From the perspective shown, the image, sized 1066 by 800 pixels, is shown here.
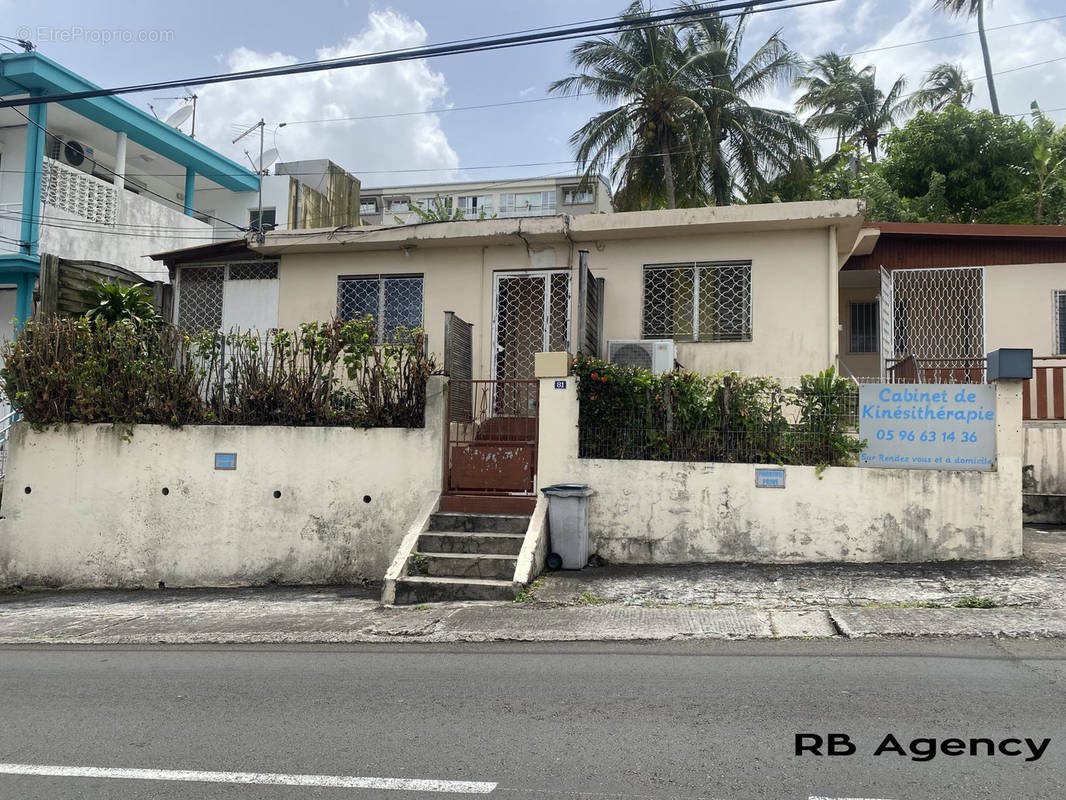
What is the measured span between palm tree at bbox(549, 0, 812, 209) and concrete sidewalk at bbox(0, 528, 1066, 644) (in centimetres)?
1572

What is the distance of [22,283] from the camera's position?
17016 mm

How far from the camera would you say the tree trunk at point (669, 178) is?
2242 centimetres

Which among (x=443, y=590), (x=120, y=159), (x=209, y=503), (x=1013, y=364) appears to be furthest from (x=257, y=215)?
(x=1013, y=364)

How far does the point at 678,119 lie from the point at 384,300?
13424 millimetres

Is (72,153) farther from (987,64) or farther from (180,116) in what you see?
(987,64)

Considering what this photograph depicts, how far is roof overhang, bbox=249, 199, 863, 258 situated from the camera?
441 inches

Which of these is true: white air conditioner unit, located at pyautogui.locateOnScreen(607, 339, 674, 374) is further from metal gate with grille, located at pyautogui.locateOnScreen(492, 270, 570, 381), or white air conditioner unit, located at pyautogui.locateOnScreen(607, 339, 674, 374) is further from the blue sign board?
the blue sign board

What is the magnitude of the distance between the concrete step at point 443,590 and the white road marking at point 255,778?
4293 millimetres

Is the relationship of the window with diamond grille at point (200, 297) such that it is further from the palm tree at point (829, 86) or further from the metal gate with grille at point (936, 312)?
the palm tree at point (829, 86)

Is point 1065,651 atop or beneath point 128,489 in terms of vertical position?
beneath

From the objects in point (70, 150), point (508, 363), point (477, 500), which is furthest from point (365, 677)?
point (70, 150)

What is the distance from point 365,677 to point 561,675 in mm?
1440

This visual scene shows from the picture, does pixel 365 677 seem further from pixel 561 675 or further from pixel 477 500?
pixel 477 500

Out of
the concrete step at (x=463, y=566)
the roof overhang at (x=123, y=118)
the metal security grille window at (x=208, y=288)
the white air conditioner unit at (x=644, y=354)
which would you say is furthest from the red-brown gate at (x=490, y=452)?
the roof overhang at (x=123, y=118)
